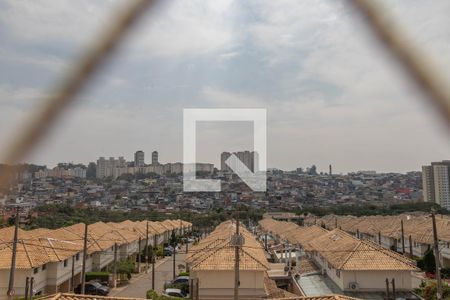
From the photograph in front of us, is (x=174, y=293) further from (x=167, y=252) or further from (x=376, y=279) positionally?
(x=167, y=252)

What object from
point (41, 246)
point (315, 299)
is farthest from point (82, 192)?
point (315, 299)

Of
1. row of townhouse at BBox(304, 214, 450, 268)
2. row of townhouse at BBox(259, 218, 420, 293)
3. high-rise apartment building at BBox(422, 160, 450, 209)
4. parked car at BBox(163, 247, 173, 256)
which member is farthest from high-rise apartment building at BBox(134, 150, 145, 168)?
row of townhouse at BBox(259, 218, 420, 293)

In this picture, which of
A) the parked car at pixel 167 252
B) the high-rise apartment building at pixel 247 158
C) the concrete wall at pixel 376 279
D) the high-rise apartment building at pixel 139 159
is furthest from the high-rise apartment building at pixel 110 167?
the concrete wall at pixel 376 279

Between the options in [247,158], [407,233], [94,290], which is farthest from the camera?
[407,233]

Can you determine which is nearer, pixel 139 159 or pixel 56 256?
pixel 56 256

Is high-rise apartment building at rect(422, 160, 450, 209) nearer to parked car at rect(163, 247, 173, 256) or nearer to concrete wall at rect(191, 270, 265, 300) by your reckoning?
parked car at rect(163, 247, 173, 256)

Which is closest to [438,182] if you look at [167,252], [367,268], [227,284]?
[167,252]

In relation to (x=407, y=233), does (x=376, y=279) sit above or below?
below

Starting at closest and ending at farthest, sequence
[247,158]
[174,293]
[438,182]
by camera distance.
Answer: [174,293], [247,158], [438,182]
